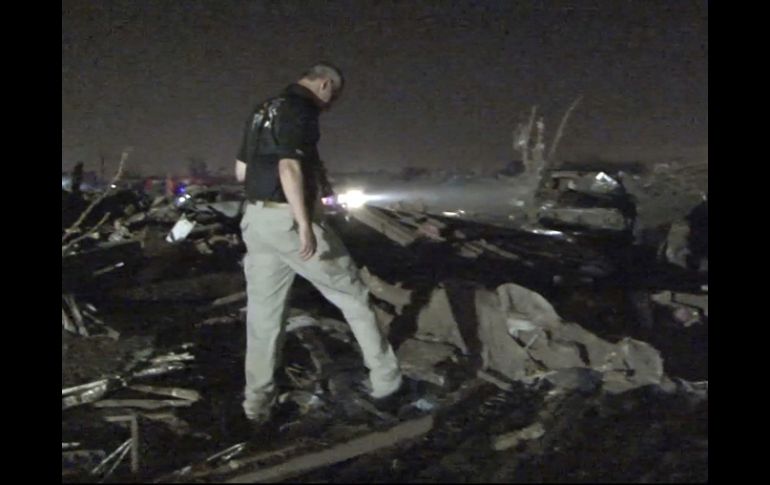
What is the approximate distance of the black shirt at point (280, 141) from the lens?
3.38 meters

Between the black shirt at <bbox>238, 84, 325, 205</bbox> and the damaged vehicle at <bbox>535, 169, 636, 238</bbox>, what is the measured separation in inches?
138

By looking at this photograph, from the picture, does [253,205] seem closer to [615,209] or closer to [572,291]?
[572,291]

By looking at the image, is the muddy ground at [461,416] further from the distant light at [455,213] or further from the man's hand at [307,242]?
the distant light at [455,213]

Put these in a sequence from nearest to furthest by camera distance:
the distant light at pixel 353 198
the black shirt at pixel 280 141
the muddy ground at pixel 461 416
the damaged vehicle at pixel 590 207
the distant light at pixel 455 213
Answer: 1. the muddy ground at pixel 461 416
2. the black shirt at pixel 280 141
3. the distant light at pixel 353 198
4. the damaged vehicle at pixel 590 207
5. the distant light at pixel 455 213

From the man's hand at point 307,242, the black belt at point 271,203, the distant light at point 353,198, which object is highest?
the distant light at point 353,198

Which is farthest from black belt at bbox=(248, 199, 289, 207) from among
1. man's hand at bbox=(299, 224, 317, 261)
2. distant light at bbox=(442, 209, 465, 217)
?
distant light at bbox=(442, 209, 465, 217)

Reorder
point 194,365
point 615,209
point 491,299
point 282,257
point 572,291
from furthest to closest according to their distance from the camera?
point 615,209, point 572,291, point 491,299, point 194,365, point 282,257

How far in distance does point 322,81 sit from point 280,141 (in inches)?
16.3

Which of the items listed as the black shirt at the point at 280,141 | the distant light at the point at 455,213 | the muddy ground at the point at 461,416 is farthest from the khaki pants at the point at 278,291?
the distant light at the point at 455,213

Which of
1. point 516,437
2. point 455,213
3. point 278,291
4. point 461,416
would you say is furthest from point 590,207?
point 278,291

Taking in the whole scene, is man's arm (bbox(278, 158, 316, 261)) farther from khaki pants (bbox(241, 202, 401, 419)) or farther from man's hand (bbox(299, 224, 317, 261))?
khaki pants (bbox(241, 202, 401, 419))

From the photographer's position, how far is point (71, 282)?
557 cm
